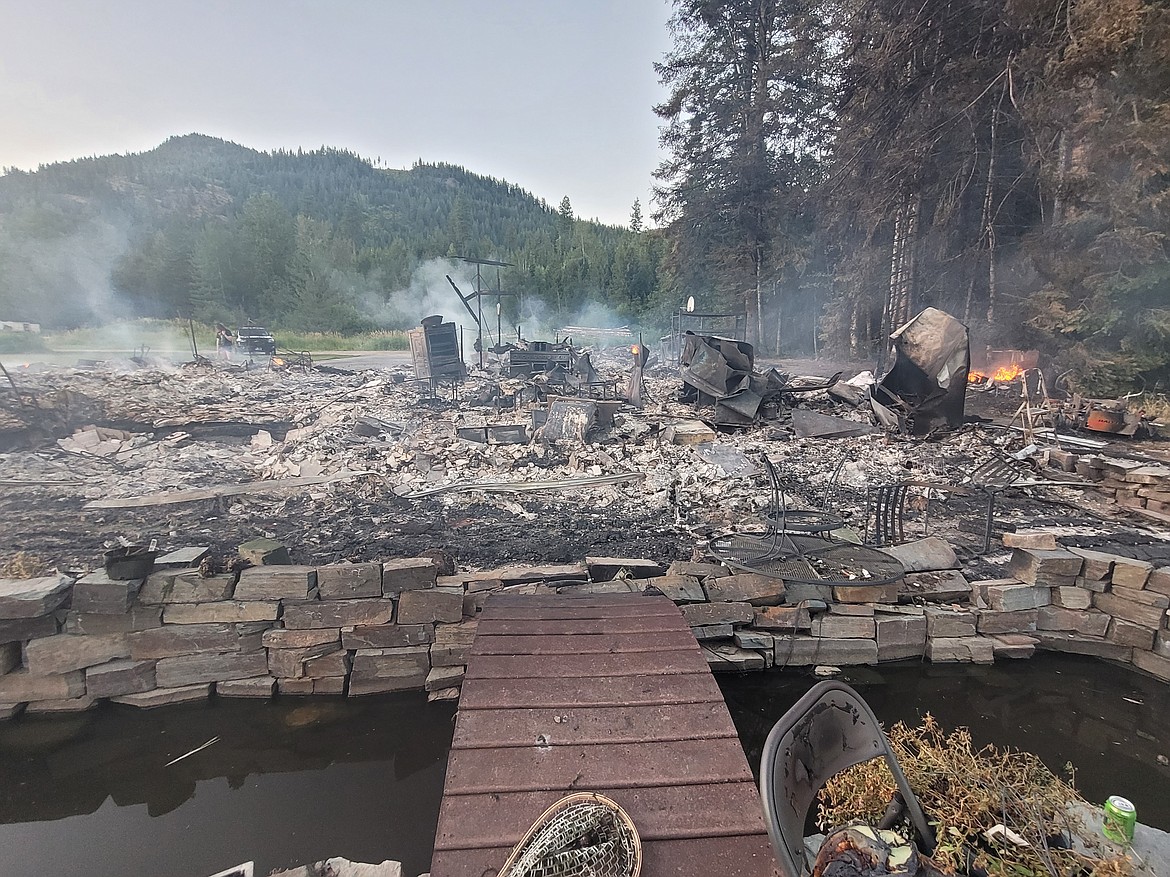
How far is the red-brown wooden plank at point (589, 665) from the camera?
2.91 metres

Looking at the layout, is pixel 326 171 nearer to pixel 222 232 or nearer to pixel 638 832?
pixel 222 232

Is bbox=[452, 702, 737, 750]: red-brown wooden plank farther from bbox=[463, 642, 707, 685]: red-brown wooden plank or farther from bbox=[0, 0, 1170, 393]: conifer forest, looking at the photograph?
bbox=[0, 0, 1170, 393]: conifer forest

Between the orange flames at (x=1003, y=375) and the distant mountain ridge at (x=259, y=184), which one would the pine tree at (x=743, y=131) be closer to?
the orange flames at (x=1003, y=375)

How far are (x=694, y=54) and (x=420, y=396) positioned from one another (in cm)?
2144

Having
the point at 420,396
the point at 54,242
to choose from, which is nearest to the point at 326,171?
the point at 54,242

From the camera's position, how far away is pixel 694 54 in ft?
76.5

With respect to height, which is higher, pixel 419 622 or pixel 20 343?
pixel 20 343

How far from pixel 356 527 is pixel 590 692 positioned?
15.8 ft

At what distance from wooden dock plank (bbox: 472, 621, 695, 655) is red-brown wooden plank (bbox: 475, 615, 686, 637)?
4 centimetres

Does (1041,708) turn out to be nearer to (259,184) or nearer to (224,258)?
(224,258)

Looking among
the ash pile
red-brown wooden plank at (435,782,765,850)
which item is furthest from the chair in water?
the ash pile

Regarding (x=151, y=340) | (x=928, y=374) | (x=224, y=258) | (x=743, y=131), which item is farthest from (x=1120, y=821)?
(x=224, y=258)

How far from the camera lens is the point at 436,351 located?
15.6m

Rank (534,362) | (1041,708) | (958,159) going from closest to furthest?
(1041,708) → (958,159) → (534,362)
